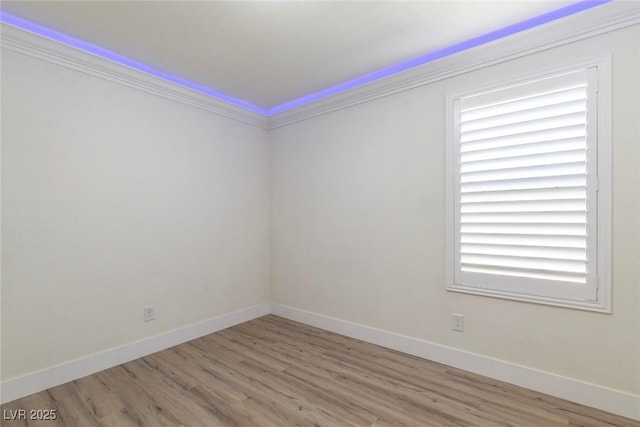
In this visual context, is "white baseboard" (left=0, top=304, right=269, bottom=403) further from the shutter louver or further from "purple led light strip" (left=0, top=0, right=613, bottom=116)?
the shutter louver

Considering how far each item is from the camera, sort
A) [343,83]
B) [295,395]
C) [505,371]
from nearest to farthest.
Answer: [295,395] < [505,371] < [343,83]

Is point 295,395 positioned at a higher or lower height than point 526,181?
lower

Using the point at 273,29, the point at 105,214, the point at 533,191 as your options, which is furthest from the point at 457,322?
the point at 105,214

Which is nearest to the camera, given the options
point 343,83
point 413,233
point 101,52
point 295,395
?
point 295,395

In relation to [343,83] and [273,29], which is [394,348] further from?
[273,29]

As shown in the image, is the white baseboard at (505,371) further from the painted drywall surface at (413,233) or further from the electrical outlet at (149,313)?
the electrical outlet at (149,313)

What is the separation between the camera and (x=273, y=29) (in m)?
2.12

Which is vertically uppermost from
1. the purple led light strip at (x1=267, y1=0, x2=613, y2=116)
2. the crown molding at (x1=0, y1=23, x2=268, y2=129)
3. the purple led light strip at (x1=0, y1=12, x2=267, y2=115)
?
the purple led light strip at (x1=267, y1=0, x2=613, y2=116)

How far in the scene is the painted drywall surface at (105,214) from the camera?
6.87ft

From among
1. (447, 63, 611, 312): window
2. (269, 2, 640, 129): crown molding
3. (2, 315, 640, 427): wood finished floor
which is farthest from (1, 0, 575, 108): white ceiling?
(2, 315, 640, 427): wood finished floor

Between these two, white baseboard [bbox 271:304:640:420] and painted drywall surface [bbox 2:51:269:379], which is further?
painted drywall surface [bbox 2:51:269:379]

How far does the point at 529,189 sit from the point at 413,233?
3.01ft

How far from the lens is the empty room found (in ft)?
6.23

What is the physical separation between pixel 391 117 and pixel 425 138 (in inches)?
15.8
